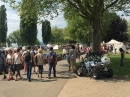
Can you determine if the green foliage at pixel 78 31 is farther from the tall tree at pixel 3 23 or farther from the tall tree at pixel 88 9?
the tall tree at pixel 88 9

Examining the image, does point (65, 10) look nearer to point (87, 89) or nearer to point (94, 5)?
point (94, 5)

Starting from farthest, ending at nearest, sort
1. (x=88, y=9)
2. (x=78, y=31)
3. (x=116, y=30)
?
(x=116, y=30), (x=78, y=31), (x=88, y=9)

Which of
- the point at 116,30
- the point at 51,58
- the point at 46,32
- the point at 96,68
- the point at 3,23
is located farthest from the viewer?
the point at 46,32

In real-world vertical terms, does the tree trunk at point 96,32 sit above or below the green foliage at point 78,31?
below

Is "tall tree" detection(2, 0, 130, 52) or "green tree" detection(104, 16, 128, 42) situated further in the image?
"green tree" detection(104, 16, 128, 42)

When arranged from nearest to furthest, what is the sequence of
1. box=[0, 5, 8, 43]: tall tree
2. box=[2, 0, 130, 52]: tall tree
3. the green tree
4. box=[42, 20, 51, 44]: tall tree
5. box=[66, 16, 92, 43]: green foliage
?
box=[2, 0, 130, 52]: tall tree
box=[66, 16, 92, 43]: green foliage
the green tree
box=[0, 5, 8, 43]: tall tree
box=[42, 20, 51, 44]: tall tree

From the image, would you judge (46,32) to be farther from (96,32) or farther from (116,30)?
(96,32)

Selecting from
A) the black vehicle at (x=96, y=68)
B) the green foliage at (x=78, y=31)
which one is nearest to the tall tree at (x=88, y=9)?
the black vehicle at (x=96, y=68)

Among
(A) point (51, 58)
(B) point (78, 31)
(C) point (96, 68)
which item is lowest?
(C) point (96, 68)

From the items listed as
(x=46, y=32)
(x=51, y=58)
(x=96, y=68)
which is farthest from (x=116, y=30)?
(x=96, y=68)

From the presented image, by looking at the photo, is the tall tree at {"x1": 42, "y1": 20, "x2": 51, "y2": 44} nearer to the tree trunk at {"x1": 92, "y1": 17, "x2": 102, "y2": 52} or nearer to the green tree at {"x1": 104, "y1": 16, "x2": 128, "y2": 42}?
the green tree at {"x1": 104, "y1": 16, "x2": 128, "y2": 42}

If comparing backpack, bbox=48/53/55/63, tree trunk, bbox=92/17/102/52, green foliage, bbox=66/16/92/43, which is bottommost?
backpack, bbox=48/53/55/63

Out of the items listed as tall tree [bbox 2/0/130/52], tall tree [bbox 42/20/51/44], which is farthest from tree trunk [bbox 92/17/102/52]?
tall tree [bbox 42/20/51/44]

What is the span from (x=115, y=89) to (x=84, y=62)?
424 cm
